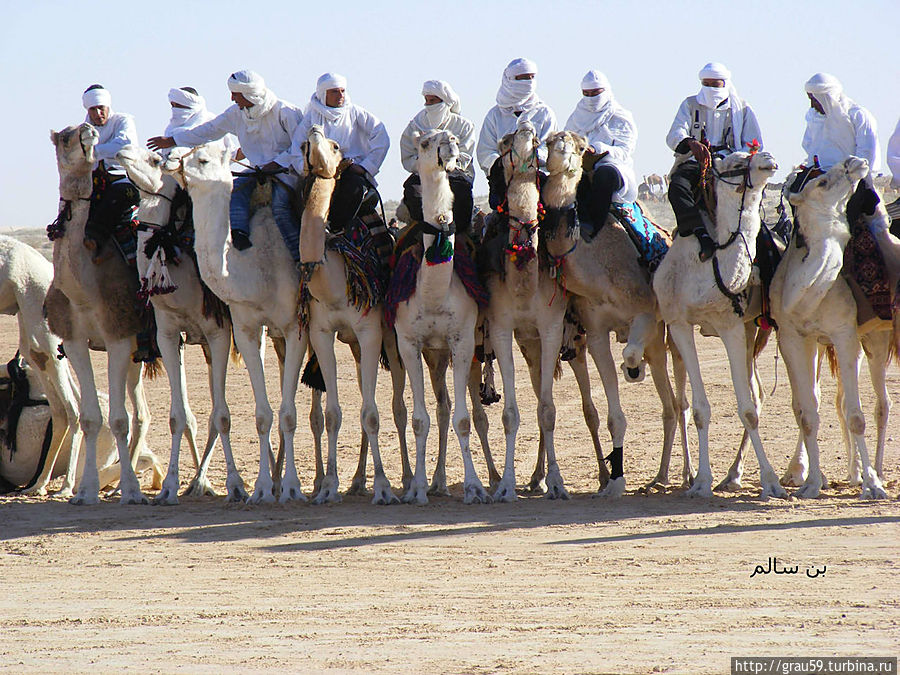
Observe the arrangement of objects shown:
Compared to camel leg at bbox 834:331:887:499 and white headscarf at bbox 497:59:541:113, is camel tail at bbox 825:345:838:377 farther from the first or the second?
white headscarf at bbox 497:59:541:113

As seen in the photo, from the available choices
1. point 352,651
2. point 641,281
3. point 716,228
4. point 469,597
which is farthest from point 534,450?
point 352,651

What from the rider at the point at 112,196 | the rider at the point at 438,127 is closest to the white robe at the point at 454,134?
the rider at the point at 438,127

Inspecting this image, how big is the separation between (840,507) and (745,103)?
387cm

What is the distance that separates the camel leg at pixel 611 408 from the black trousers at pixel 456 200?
1440mm

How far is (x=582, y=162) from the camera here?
11016 millimetres

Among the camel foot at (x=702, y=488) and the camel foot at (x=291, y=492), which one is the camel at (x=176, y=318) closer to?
the camel foot at (x=291, y=492)

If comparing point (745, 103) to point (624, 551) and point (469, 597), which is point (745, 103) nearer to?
point (624, 551)

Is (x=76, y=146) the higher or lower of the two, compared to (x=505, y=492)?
higher

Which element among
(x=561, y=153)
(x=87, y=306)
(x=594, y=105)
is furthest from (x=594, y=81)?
(x=87, y=306)

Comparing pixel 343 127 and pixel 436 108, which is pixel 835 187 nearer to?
pixel 436 108

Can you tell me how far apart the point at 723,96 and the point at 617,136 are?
988 millimetres

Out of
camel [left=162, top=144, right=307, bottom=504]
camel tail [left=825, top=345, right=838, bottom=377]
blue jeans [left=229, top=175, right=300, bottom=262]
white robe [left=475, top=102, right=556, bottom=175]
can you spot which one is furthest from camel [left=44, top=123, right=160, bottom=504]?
camel tail [left=825, top=345, right=838, bottom=377]

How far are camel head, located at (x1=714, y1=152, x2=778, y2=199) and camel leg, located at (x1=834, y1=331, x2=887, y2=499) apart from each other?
1390 millimetres

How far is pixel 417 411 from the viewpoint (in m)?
10.6
